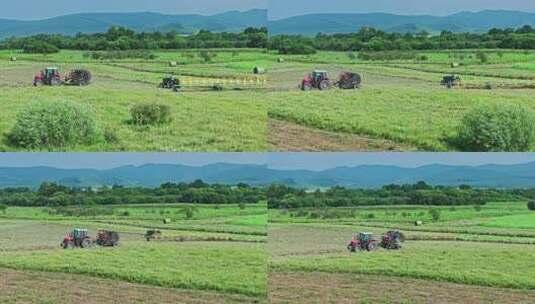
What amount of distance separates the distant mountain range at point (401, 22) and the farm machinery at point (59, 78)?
1.94 meters

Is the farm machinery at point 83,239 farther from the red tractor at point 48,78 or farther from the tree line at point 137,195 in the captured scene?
the red tractor at point 48,78

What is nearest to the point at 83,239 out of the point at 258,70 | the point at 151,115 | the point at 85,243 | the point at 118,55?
the point at 85,243

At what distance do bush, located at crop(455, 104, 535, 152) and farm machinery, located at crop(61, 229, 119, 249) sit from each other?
353 centimetres

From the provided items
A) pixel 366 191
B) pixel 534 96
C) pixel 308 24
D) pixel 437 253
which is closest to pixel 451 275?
pixel 437 253

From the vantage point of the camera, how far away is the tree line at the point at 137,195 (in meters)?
9.09

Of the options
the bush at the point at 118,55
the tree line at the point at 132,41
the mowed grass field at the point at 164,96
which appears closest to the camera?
the mowed grass field at the point at 164,96

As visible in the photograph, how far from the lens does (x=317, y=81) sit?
926 cm

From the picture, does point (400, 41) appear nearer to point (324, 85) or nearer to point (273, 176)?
point (324, 85)

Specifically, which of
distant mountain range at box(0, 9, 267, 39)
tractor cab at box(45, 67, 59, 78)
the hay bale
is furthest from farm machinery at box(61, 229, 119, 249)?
the hay bale

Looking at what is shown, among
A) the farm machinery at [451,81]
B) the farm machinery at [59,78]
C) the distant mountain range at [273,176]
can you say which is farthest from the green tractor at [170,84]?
the farm machinery at [451,81]

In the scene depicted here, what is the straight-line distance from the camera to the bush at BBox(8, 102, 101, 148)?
8.70 m

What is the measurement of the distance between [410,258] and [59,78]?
3.95 m

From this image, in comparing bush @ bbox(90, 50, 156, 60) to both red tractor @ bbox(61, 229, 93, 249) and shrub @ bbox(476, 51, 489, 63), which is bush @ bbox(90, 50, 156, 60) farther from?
shrub @ bbox(476, 51, 489, 63)

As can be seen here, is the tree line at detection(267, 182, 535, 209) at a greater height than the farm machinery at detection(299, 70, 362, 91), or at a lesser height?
lesser
